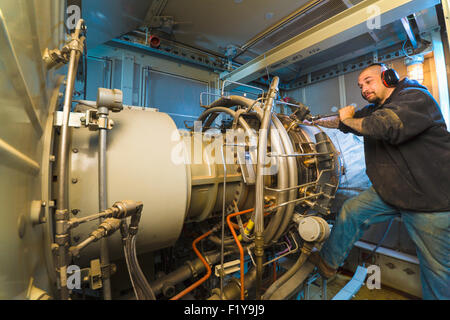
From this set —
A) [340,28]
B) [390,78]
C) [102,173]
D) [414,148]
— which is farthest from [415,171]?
[102,173]

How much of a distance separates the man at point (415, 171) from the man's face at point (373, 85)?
0.05ft

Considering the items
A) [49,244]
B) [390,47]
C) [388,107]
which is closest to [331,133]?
→ [388,107]

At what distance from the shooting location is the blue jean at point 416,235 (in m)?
1.12

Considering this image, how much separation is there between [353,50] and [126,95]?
2.60 m

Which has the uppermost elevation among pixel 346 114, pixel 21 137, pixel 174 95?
pixel 174 95

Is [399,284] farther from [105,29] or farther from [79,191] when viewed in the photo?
[105,29]

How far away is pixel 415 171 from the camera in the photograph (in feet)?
3.87

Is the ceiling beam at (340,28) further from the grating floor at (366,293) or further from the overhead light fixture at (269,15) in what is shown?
the grating floor at (366,293)

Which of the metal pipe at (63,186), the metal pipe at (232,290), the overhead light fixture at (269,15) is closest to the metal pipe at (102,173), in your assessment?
the metal pipe at (63,186)

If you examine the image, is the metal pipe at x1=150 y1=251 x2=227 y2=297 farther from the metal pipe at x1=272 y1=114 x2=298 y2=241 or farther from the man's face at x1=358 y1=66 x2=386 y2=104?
the man's face at x1=358 y1=66 x2=386 y2=104

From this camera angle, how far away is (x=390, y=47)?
2.27 meters

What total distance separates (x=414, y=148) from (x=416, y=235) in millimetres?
517

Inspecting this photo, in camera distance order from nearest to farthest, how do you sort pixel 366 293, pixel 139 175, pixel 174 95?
pixel 139 175 → pixel 366 293 → pixel 174 95

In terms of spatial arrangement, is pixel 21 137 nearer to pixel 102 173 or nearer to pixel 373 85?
pixel 102 173
